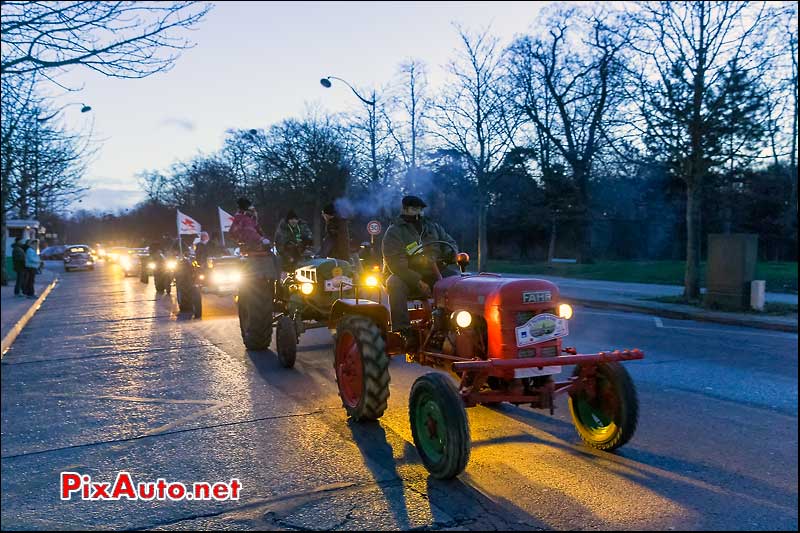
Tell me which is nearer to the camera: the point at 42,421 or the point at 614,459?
the point at 614,459

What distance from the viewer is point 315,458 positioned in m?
5.10

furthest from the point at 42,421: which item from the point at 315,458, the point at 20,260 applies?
the point at 20,260

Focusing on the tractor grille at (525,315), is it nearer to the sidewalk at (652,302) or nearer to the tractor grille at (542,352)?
the tractor grille at (542,352)

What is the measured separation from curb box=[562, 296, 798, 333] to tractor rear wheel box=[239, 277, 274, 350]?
9.43 metres

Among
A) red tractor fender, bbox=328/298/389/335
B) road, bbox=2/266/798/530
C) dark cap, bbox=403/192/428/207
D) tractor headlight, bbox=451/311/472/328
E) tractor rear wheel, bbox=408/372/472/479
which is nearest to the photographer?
road, bbox=2/266/798/530

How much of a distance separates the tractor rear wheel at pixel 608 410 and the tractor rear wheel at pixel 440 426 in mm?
1224

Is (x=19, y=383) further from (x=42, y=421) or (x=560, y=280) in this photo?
(x=560, y=280)

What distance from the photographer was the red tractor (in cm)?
461

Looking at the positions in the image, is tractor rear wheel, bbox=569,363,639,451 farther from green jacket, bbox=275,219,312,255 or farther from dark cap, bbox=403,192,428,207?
green jacket, bbox=275,219,312,255

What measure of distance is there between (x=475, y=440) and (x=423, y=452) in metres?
0.82

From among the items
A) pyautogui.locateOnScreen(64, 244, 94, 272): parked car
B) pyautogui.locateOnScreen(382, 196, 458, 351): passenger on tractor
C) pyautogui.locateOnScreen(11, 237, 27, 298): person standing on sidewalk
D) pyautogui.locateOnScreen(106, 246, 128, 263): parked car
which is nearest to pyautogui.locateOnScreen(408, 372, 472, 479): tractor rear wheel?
pyautogui.locateOnScreen(382, 196, 458, 351): passenger on tractor

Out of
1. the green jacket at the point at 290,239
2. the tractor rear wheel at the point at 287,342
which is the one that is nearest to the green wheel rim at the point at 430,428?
the tractor rear wheel at the point at 287,342

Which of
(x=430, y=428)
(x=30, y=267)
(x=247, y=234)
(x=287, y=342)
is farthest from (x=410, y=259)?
(x=30, y=267)

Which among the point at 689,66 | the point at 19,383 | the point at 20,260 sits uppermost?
the point at 689,66
